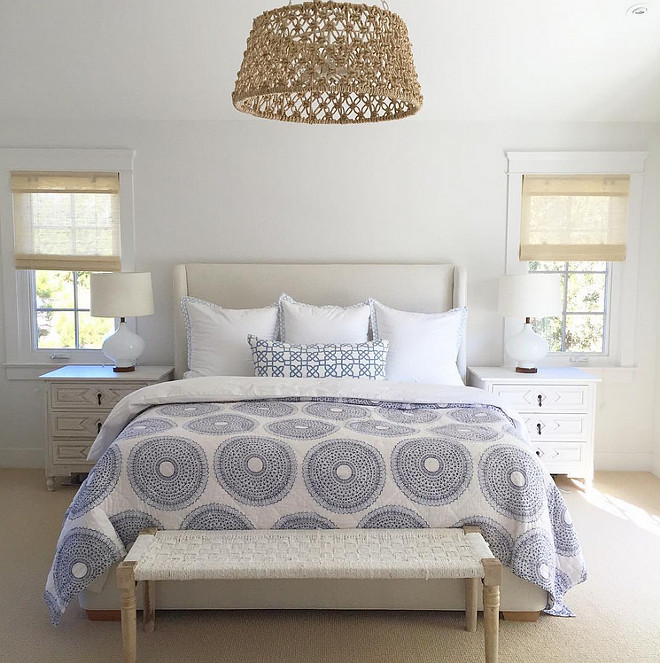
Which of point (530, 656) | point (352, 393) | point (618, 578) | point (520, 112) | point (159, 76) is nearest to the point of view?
point (530, 656)

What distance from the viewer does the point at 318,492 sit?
2.65 meters

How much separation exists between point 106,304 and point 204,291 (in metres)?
0.61

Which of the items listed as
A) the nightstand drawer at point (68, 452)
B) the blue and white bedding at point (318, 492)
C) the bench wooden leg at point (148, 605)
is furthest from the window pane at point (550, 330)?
the bench wooden leg at point (148, 605)

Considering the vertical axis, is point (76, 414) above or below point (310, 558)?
above

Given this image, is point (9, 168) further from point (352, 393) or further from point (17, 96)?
point (352, 393)

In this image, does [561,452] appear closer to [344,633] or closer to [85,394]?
[344,633]

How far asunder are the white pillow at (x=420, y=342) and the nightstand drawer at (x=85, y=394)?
4.80 ft

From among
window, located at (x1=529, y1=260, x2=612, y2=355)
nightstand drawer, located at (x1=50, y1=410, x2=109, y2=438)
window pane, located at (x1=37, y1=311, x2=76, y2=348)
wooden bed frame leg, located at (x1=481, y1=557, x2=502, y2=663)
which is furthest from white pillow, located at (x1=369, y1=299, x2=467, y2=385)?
window pane, located at (x1=37, y1=311, x2=76, y2=348)

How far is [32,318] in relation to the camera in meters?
4.69

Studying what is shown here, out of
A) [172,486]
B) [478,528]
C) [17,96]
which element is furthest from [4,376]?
[478,528]

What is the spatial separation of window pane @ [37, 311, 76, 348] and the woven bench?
8.28 ft

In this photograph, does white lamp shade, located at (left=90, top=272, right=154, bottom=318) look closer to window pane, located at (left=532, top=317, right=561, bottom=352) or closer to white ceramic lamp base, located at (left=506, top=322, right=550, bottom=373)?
white ceramic lamp base, located at (left=506, top=322, right=550, bottom=373)

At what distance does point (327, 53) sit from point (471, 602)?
1.98m

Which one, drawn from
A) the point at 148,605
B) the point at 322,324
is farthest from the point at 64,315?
the point at 148,605
